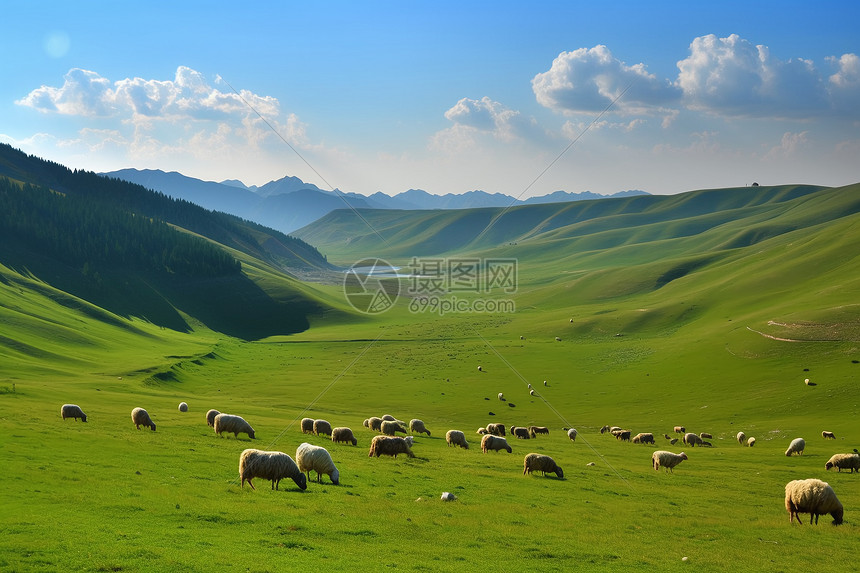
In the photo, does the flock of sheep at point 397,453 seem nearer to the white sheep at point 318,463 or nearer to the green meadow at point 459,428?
the white sheep at point 318,463

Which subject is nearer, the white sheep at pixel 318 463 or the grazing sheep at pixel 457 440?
the white sheep at pixel 318 463

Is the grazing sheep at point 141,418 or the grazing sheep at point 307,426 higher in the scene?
the grazing sheep at point 141,418

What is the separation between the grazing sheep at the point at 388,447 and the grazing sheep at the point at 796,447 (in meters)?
29.8

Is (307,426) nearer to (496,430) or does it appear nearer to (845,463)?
(496,430)

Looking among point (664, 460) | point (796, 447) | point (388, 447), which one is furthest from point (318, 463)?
point (796, 447)

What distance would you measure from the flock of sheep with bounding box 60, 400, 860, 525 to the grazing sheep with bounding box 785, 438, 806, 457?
0.21 feet

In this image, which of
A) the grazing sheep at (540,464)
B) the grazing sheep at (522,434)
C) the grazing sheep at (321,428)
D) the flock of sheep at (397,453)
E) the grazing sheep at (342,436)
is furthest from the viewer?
the grazing sheep at (522,434)

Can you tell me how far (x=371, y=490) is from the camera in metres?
23.9

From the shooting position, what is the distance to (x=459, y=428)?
179 feet

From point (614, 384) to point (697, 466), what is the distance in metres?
40.6

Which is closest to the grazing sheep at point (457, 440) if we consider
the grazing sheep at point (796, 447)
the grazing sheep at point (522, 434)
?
the grazing sheep at point (522, 434)

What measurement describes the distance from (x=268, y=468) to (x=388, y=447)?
10837mm

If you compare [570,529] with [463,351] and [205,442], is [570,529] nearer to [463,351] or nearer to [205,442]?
[205,442]

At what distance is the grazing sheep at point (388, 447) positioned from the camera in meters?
32.4
